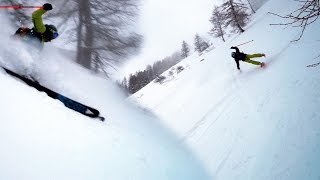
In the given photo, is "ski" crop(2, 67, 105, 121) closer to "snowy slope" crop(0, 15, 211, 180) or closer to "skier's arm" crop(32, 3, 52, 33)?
"snowy slope" crop(0, 15, 211, 180)

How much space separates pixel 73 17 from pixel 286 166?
9.54m

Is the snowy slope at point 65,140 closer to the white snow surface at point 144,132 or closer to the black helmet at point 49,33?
the white snow surface at point 144,132

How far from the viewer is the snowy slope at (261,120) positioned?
6871 mm

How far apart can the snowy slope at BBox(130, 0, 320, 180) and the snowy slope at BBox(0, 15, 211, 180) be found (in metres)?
0.88

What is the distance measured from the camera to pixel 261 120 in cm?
898

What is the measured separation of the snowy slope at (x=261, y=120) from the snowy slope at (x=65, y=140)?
880mm

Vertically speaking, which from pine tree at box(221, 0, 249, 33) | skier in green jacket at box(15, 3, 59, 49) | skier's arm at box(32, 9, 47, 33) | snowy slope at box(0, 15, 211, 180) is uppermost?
skier's arm at box(32, 9, 47, 33)

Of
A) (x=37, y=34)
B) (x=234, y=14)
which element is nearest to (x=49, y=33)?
(x=37, y=34)

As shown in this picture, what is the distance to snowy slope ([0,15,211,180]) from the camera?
5.32 meters

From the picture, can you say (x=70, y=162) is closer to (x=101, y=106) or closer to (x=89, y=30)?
(x=101, y=106)

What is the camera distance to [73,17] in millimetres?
Result: 12117

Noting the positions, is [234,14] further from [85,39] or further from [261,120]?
[261,120]

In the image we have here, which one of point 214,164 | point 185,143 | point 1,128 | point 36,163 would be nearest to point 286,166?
point 214,164

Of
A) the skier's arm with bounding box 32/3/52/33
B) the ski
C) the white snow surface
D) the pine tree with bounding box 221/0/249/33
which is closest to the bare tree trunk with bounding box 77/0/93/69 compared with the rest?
the white snow surface
